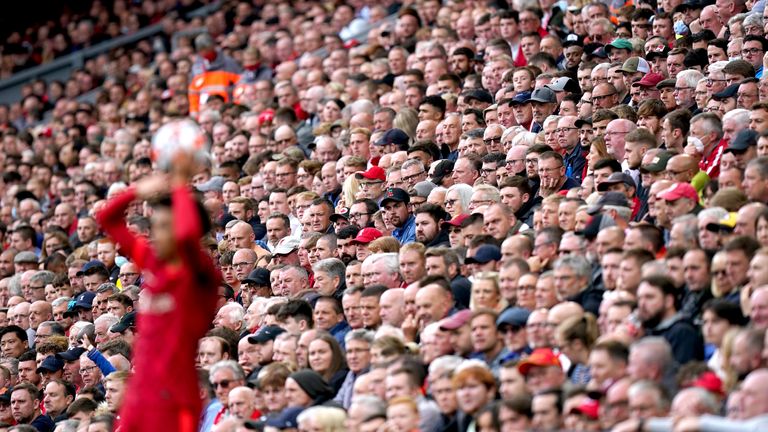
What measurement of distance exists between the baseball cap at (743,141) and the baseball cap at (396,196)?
281 cm

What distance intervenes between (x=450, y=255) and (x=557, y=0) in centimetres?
553

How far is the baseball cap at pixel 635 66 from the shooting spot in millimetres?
12211

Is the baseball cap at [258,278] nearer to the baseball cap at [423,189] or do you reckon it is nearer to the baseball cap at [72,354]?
the baseball cap at [423,189]

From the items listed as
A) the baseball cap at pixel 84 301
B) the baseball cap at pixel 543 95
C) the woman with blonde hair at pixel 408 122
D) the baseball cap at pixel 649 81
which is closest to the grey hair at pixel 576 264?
the baseball cap at pixel 649 81

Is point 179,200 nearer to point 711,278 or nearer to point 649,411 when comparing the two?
point 649,411

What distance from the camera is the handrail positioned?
21.7 meters

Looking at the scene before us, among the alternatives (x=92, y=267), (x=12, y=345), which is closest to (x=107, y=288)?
(x=92, y=267)

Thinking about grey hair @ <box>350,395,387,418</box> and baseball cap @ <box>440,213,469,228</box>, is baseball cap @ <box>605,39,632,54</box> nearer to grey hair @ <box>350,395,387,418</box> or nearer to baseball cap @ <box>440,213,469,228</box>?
baseball cap @ <box>440,213,469,228</box>

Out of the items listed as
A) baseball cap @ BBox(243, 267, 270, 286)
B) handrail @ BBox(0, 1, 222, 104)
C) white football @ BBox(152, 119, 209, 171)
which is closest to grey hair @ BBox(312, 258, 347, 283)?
baseball cap @ BBox(243, 267, 270, 286)

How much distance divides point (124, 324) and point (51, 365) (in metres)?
0.67

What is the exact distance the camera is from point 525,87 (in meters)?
13.1

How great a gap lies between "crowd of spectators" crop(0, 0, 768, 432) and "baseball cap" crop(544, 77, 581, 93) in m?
0.01

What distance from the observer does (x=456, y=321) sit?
937 cm

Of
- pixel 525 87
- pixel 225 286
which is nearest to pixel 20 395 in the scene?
pixel 225 286
